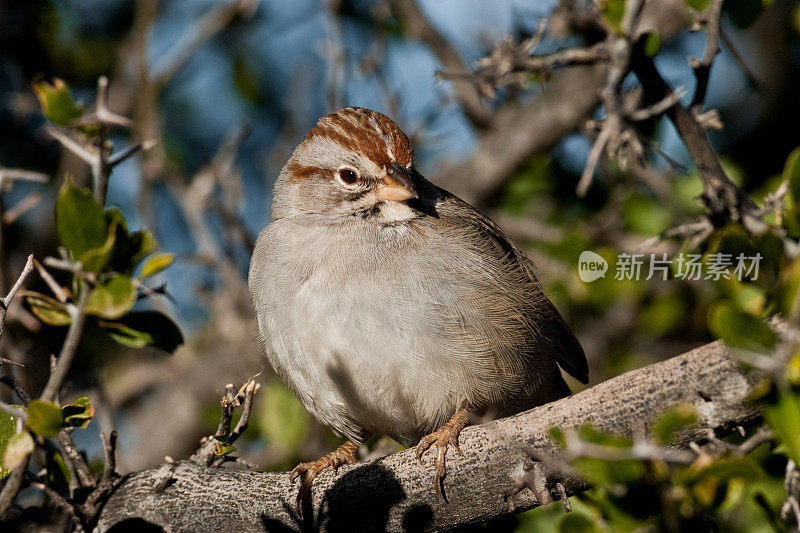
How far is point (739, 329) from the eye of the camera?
2227 millimetres

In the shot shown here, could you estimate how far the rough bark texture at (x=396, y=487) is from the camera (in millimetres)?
2924

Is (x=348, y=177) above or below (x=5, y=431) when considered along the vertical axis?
above

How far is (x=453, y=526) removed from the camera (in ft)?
10.7

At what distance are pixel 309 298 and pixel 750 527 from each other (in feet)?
7.39

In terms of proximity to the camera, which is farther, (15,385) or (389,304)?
(389,304)

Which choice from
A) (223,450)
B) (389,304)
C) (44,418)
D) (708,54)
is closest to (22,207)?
(44,418)

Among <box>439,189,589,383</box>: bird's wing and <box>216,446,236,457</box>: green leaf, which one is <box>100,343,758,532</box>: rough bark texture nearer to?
<box>216,446,236,457</box>: green leaf

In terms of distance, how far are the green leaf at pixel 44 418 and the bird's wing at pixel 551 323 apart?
249 centimetres

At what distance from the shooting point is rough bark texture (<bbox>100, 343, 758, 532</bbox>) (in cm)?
292

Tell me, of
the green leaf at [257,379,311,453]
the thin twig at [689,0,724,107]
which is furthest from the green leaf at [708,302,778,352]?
the green leaf at [257,379,311,453]

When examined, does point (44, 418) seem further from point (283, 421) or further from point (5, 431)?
point (283, 421)

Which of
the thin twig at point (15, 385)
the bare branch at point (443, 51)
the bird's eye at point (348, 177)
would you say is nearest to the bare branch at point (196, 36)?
the bare branch at point (443, 51)

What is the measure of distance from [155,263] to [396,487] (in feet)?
4.18

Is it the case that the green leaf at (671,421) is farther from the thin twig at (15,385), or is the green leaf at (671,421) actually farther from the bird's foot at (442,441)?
the thin twig at (15,385)
